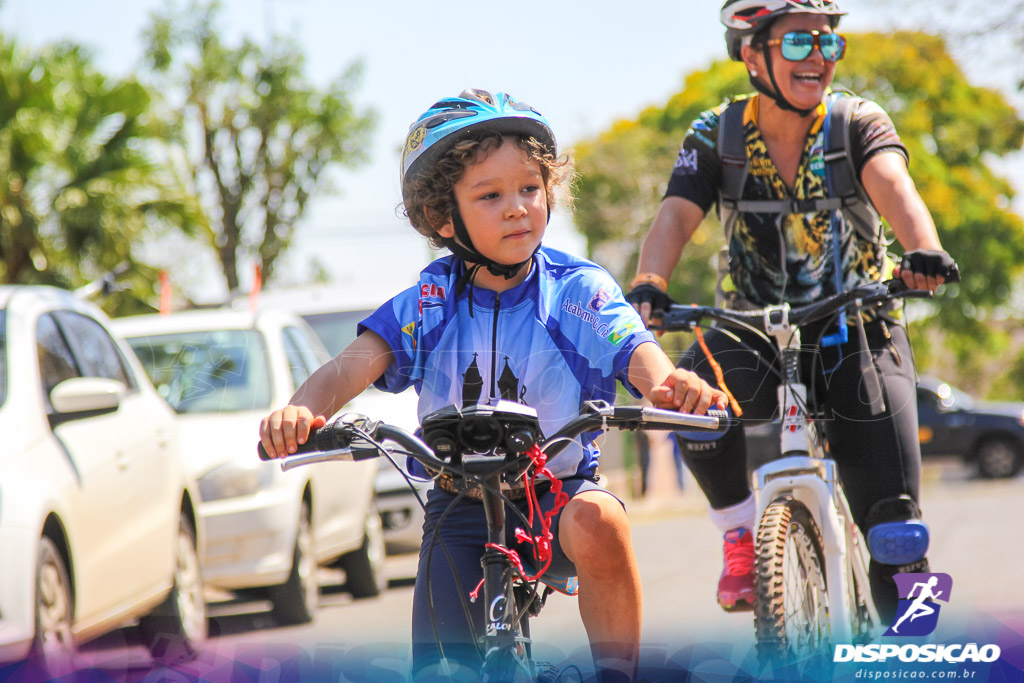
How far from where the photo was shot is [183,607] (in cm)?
649

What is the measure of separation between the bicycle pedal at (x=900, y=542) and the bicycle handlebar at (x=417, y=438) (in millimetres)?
1497

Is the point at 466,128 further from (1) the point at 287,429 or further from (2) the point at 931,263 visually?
(2) the point at 931,263

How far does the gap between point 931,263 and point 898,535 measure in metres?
0.81

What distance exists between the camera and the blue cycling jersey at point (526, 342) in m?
2.81

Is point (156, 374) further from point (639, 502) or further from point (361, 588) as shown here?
point (639, 502)

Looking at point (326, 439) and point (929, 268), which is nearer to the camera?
point (326, 439)

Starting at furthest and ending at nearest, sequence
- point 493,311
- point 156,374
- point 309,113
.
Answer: point 309,113 → point 156,374 → point 493,311

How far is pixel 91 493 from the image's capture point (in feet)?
17.9

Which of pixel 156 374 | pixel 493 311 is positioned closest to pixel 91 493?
pixel 156 374

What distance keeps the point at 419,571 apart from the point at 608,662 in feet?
1.42

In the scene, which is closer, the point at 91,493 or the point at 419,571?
the point at 419,571

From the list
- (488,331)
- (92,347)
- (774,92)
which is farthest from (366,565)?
(488,331)

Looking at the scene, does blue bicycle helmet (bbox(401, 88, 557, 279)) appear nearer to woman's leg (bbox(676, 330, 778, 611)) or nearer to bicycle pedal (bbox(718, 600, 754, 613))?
woman's leg (bbox(676, 330, 778, 611))

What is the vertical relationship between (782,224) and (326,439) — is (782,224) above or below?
above
